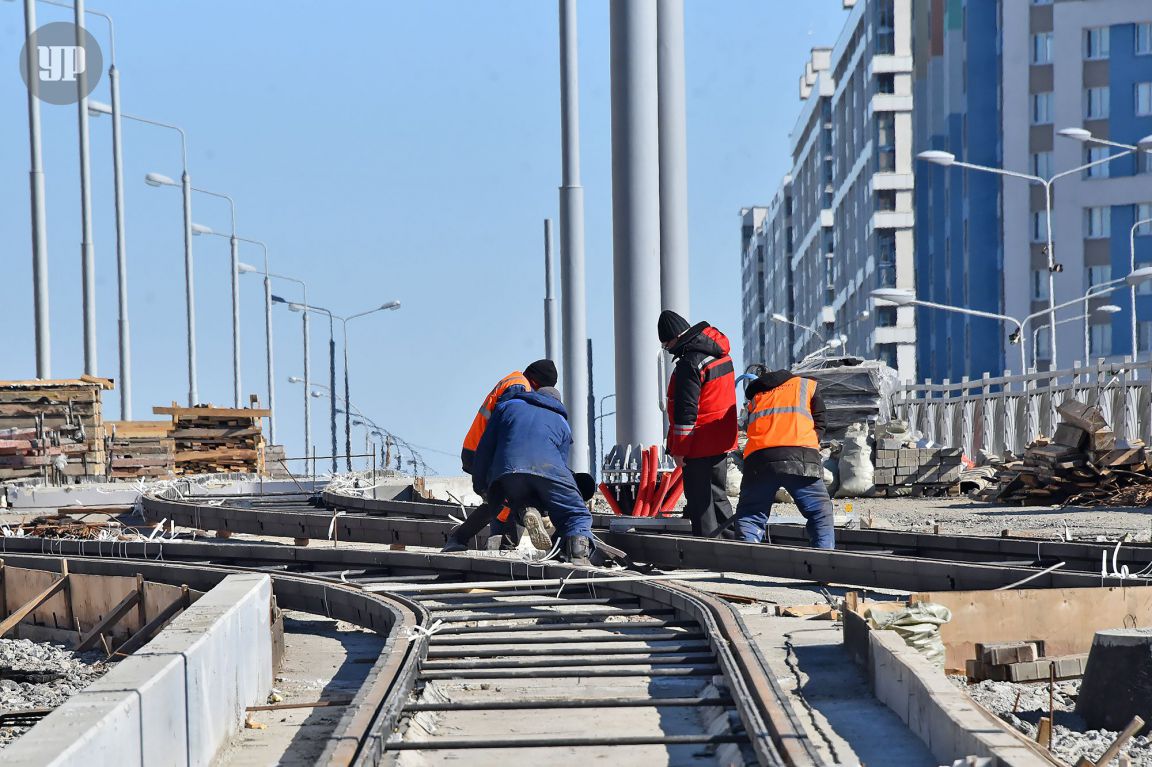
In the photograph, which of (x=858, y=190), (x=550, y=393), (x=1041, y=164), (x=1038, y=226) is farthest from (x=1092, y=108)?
(x=550, y=393)

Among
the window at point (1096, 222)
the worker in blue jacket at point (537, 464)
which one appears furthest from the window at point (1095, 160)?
the worker in blue jacket at point (537, 464)

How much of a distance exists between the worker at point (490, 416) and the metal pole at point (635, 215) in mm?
5448

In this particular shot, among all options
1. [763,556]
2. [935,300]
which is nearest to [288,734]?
[763,556]

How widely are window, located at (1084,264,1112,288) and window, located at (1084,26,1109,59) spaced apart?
32.9 ft

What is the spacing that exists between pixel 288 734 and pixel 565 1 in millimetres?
17368

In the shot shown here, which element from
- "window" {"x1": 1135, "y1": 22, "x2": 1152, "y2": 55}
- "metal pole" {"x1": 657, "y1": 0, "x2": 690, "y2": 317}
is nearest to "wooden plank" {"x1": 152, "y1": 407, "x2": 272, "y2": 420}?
"metal pole" {"x1": 657, "y1": 0, "x2": 690, "y2": 317}

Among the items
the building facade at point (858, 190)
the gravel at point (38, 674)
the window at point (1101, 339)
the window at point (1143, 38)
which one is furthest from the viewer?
the building facade at point (858, 190)

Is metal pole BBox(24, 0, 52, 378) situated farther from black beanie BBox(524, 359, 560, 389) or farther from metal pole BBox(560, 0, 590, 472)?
black beanie BBox(524, 359, 560, 389)

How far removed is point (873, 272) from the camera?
97.1 m

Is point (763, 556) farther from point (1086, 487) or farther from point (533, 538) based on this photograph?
point (1086, 487)

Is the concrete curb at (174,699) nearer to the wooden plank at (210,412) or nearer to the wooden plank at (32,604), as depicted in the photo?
the wooden plank at (32,604)

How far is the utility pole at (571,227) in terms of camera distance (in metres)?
23.5

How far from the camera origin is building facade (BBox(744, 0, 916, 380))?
95312 millimetres

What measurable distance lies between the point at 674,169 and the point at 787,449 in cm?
915
